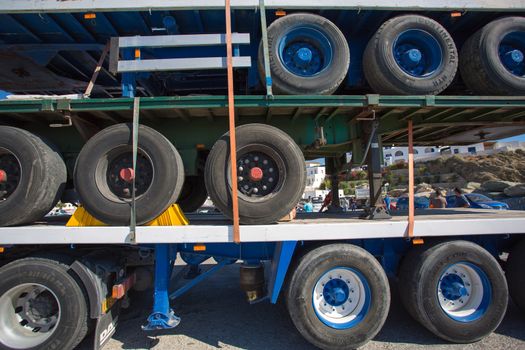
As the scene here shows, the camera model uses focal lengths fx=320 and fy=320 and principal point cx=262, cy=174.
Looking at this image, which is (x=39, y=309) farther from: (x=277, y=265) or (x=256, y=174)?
(x=256, y=174)

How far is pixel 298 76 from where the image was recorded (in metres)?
3.62

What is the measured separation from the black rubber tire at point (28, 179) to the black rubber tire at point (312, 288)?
9.34 feet

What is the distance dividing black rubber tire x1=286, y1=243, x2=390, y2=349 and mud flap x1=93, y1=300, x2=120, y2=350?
196cm

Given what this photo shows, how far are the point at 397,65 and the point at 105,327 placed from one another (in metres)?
4.33

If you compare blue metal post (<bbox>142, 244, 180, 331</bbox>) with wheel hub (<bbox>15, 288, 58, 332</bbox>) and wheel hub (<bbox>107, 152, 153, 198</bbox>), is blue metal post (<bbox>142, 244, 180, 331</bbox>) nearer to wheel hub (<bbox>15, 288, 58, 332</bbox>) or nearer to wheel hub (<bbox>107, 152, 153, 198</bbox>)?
wheel hub (<bbox>107, 152, 153, 198</bbox>)

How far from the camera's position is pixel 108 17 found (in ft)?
12.6

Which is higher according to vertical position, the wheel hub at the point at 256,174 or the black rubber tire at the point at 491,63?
the black rubber tire at the point at 491,63

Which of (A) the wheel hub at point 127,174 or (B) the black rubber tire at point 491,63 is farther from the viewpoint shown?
(B) the black rubber tire at point 491,63

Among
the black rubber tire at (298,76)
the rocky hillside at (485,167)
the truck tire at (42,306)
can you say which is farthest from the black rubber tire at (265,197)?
the rocky hillside at (485,167)

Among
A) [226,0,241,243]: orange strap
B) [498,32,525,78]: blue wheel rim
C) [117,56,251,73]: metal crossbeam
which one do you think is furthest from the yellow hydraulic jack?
[498,32,525,78]: blue wheel rim

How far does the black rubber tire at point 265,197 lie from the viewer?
3.42 m

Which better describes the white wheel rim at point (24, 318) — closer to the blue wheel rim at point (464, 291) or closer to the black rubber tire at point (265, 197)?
the black rubber tire at point (265, 197)

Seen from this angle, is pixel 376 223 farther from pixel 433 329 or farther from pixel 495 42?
pixel 495 42

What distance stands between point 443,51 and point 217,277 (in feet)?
16.6
